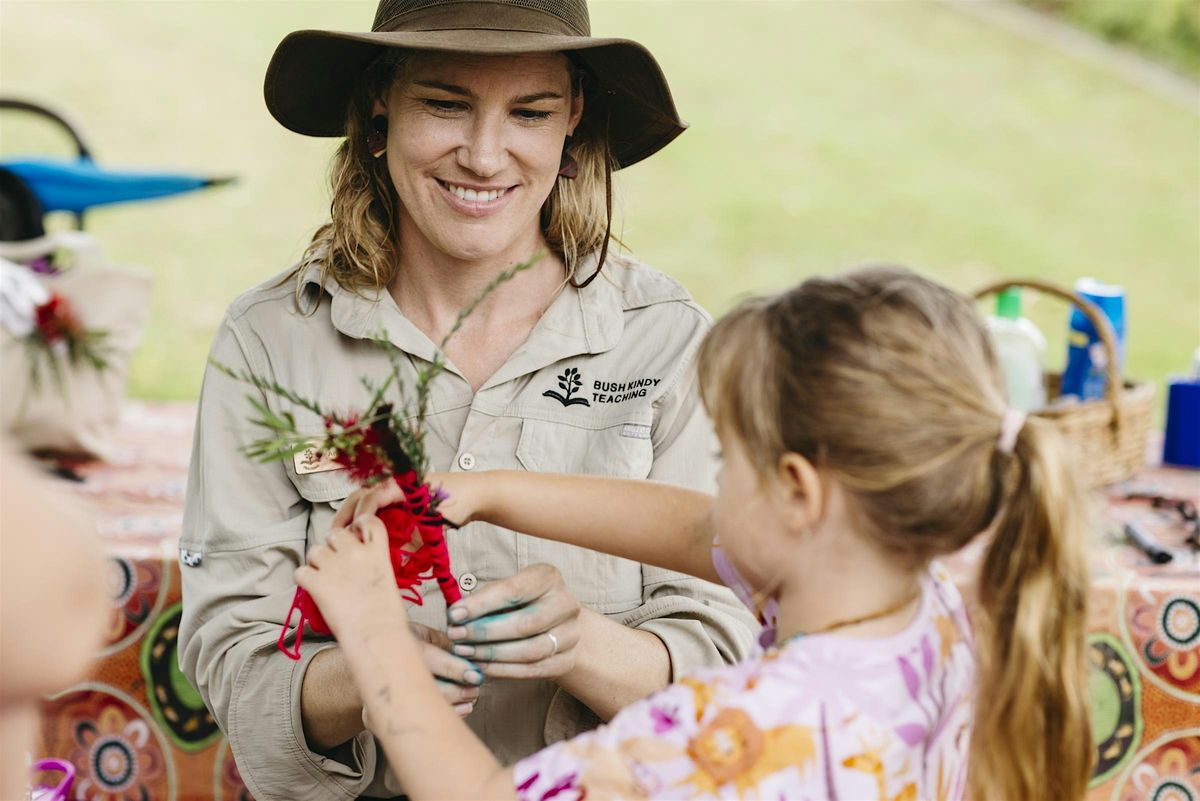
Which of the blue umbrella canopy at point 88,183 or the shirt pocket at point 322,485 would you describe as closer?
the shirt pocket at point 322,485

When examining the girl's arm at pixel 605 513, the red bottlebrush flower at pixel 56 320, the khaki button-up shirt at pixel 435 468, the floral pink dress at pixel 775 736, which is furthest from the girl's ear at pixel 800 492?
the red bottlebrush flower at pixel 56 320

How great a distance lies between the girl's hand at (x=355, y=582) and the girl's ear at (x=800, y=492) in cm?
44

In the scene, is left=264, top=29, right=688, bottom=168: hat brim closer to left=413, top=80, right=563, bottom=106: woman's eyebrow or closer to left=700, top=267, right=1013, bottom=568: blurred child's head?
left=413, top=80, right=563, bottom=106: woman's eyebrow

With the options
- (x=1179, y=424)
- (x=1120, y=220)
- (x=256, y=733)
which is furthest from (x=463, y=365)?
(x=1120, y=220)

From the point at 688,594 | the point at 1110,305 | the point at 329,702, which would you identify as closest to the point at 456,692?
the point at 329,702

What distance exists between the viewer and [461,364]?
2.16m

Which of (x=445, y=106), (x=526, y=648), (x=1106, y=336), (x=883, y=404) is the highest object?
(x=445, y=106)

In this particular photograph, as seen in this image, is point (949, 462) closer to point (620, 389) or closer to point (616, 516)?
point (616, 516)

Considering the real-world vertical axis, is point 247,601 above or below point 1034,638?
below

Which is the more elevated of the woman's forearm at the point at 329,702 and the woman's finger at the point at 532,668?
the woman's finger at the point at 532,668

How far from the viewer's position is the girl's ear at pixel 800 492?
4.71 ft

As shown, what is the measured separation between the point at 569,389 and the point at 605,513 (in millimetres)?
362

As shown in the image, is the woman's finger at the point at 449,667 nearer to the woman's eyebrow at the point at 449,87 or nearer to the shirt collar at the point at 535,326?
the shirt collar at the point at 535,326

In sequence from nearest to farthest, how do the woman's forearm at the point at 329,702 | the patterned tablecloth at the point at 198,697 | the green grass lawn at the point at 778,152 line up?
the woman's forearm at the point at 329,702 → the patterned tablecloth at the point at 198,697 → the green grass lawn at the point at 778,152
